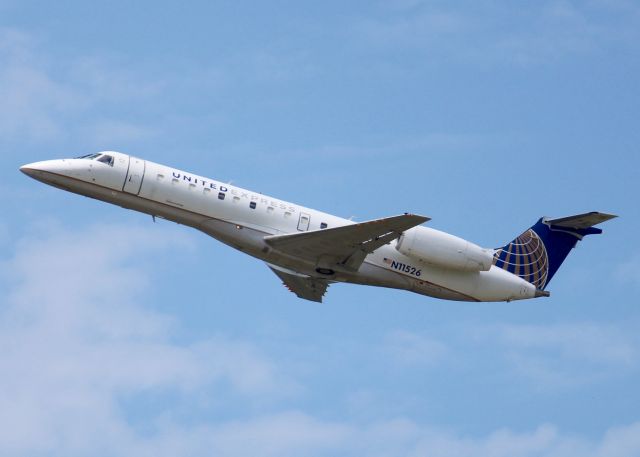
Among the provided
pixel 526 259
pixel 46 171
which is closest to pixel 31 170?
pixel 46 171

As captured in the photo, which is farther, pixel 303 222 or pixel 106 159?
pixel 303 222

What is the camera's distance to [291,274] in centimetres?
3781

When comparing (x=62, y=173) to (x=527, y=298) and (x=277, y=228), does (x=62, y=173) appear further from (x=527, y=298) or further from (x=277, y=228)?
(x=527, y=298)

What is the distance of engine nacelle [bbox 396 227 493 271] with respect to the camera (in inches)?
1391

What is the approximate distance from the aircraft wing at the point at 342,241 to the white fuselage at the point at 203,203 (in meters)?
0.37

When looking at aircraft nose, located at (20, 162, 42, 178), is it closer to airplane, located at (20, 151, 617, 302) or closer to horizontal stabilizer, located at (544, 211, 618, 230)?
airplane, located at (20, 151, 617, 302)

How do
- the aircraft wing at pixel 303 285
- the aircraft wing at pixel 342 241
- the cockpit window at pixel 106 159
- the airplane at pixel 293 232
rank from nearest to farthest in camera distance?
the aircraft wing at pixel 342 241 < the airplane at pixel 293 232 < the cockpit window at pixel 106 159 < the aircraft wing at pixel 303 285

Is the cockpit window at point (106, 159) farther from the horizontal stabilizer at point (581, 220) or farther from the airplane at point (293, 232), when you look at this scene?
the horizontal stabilizer at point (581, 220)

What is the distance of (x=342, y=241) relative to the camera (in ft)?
112

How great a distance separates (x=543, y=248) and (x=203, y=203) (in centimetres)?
1128

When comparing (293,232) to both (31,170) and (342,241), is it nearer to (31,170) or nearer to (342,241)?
(342,241)

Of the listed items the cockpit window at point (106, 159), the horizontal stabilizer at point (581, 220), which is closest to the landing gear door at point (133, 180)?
the cockpit window at point (106, 159)

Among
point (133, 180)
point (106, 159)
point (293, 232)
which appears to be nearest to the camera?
point (133, 180)

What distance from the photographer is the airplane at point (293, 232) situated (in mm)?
34500
